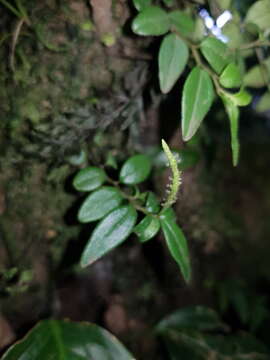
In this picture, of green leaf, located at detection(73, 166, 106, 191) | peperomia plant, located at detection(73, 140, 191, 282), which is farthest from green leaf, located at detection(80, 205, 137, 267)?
green leaf, located at detection(73, 166, 106, 191)

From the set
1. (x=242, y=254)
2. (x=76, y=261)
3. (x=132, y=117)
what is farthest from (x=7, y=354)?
(x=242, y=254)

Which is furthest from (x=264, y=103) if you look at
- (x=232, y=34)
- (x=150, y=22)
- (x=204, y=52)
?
(x=150, y=22)

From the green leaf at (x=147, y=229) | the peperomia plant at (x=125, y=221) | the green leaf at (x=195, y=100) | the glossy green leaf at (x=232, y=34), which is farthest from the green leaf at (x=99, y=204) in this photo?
the glossy green leaf at (x=232, y=34)

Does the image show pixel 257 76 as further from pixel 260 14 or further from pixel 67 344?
pixel 67 344

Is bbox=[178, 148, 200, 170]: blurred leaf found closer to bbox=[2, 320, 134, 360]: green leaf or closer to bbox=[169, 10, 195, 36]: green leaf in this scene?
bbox=[169, 10, 195, 36]: green leaf

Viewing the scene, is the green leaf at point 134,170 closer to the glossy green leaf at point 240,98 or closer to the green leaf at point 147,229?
the green leaf at point 147,229

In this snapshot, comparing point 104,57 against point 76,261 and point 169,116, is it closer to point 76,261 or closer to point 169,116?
point 169,116
